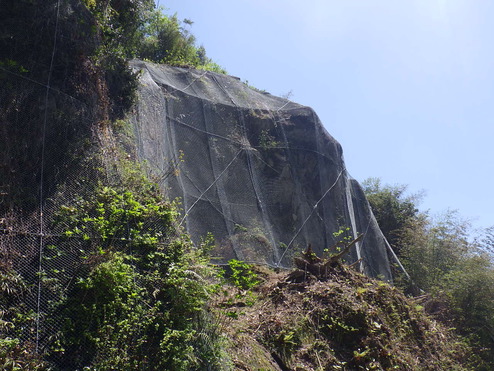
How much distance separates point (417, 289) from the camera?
45.4ft

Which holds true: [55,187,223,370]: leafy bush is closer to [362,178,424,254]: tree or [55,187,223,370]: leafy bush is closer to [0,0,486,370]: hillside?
[0,0,486,370]: hillside

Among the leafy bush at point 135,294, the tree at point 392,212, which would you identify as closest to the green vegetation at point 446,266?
the tree at point 392,212

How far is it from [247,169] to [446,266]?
6411 millimetres

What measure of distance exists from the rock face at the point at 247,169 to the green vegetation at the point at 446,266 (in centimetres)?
119

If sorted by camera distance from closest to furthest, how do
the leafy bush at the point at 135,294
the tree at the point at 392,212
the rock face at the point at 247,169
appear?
the leafy bush at the point at 135,294 < the rock face at the point at 247,169 < the tree at the point at 392,212

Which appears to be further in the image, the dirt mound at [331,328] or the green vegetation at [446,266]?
the green vegetation at [446,266]

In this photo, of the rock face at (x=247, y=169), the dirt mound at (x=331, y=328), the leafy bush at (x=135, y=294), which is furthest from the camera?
the rock face at (x=247, y=169)

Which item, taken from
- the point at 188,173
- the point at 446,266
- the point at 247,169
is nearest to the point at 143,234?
the point at 188,173

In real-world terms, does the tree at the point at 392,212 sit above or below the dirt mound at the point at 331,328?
above

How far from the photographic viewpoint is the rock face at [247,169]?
31.6 feet

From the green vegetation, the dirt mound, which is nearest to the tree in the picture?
the green vegetation

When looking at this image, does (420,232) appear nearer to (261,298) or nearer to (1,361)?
(261,298)

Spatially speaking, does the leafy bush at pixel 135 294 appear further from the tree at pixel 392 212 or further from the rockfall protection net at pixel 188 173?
the tree at pixel 392 212

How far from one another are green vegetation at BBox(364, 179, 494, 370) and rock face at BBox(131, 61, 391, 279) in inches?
46.7
